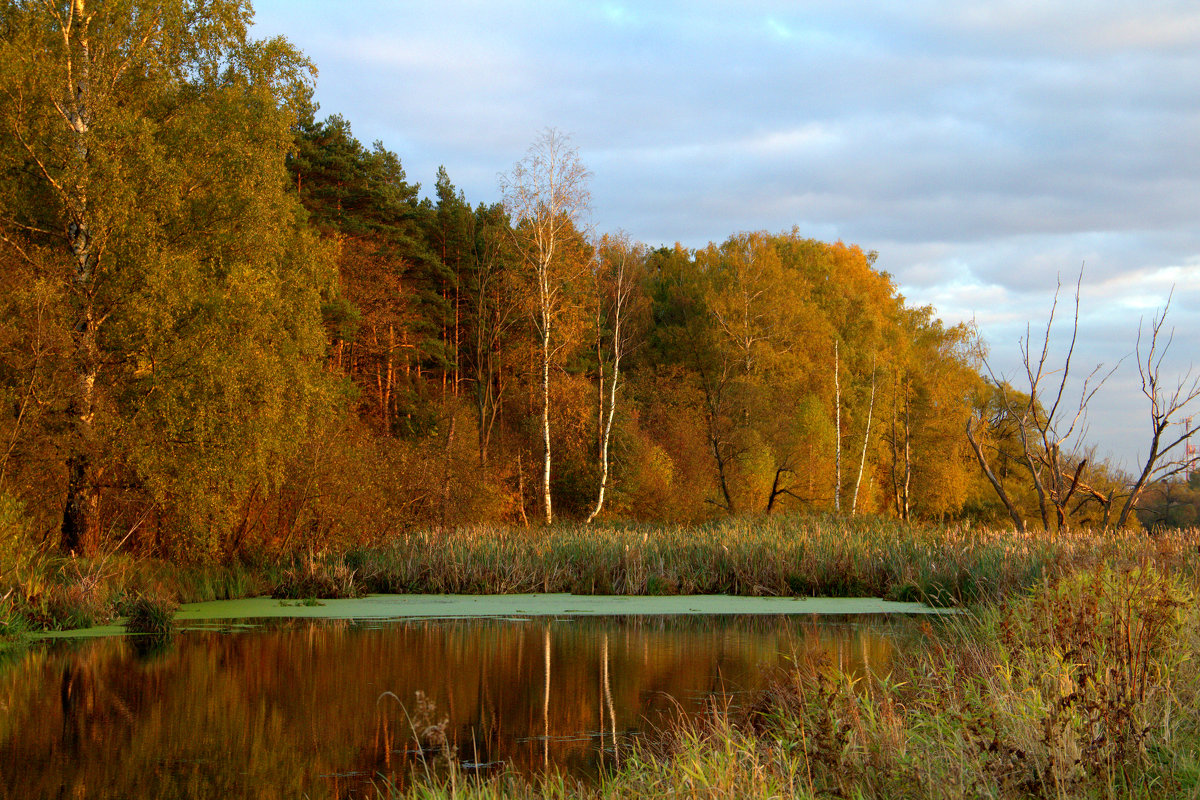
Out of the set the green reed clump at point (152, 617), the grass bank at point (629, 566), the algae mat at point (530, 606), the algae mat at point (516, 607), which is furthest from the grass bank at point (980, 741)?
the grass bank at point (629, 566)

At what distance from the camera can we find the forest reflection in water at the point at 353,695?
283 inches

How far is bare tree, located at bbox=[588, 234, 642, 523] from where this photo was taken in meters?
34.8

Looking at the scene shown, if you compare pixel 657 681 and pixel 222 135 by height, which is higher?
pixel 222 135

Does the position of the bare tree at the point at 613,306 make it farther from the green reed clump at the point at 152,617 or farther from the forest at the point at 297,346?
the green reed clump at the point at 152,617

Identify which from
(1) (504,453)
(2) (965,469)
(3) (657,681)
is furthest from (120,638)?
(2) (965,469)

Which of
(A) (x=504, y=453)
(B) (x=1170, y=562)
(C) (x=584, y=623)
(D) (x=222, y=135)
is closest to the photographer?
(B) (x=1170, y=562)

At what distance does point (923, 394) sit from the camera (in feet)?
177

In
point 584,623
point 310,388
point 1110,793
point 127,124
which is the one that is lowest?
point 584,623

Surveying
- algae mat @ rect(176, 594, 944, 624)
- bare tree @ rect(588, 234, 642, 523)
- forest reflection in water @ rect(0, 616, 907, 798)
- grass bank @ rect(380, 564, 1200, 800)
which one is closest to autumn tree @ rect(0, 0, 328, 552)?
algae mat @ rect(176, 594, 944, 624)

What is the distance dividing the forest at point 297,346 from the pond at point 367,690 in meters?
2.95

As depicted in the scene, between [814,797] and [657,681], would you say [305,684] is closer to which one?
[657,681]

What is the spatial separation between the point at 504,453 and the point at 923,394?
85.3 ft

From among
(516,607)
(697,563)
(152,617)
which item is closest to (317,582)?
(516,607)

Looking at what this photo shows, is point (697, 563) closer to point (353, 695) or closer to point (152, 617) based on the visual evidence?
point (152, 617)
